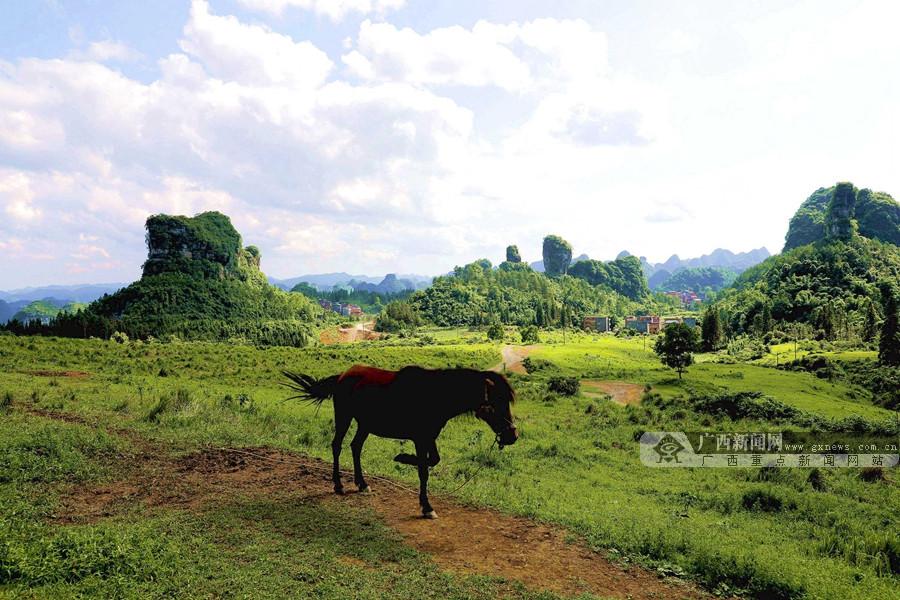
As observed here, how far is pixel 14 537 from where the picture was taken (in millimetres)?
7434

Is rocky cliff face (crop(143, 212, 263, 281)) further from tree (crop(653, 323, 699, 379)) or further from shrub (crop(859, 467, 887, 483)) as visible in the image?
shrub (crop(859, 467, 887, 483))

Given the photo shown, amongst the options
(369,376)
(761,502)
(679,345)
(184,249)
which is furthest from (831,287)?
(184,249)

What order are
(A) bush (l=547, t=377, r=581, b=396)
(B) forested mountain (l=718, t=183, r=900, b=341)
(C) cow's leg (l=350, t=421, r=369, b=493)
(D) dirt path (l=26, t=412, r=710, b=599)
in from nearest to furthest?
1. (D) dirt path (l=26, t=412, r=710, b=599)
2. (C) cow's leg (l=350, t=421, r=369, b=493)
3. (A) bush (l=547, t=377, r=581, b=396)
4. (B) forested mountain (l=718, t=183, r=900, b=341)

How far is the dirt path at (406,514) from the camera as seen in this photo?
8062 mm

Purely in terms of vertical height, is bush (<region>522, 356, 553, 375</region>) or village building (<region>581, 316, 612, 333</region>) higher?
village building (<region>581, 316, 612, 333</region>)

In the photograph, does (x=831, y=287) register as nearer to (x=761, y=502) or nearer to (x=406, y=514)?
(x=761, y=502)

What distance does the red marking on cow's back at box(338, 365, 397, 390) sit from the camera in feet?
33.9

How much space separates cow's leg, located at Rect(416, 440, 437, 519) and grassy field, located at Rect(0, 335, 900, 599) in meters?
1.07

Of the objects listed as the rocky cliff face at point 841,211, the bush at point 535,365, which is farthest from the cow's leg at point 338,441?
the rocky cliff face at point 841,211

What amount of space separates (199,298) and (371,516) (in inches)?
6604

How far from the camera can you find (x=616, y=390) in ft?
165

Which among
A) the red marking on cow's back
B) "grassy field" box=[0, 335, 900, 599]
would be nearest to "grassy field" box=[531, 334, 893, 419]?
"grassy field" box=[0, 335, 900, 599]

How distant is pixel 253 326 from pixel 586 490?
144287mm

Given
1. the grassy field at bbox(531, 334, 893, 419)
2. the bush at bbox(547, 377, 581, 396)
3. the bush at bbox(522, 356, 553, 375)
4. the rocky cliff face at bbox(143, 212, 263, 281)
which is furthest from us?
the rocky cliff face at bbox(143, 212, 263, 281)
